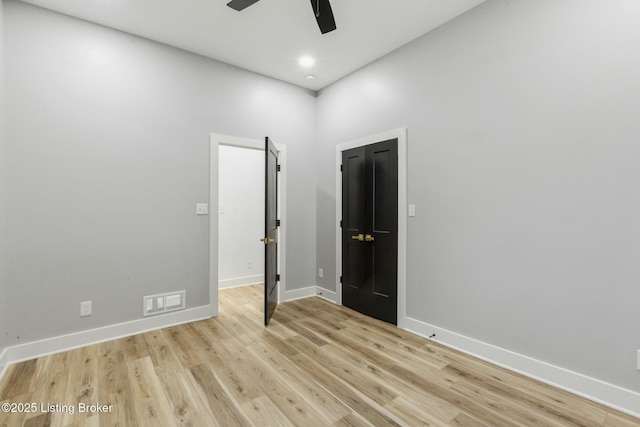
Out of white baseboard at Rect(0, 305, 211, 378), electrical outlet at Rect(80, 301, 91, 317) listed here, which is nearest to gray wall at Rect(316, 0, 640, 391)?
white baseboard at Rect(0, 305, 211, 378)

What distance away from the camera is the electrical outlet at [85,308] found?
274 centimetres

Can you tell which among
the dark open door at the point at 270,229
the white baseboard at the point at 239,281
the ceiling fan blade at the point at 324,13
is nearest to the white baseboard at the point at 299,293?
the dark open door at the point at 270,229

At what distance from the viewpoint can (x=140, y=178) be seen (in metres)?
3.03

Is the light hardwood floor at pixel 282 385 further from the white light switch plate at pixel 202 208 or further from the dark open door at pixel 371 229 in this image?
the white light switch plate at pixel 202 208

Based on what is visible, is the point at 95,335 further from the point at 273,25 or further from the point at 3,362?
the point at 273,25

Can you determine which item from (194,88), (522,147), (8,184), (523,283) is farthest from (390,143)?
(8,184)

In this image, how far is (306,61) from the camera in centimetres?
354

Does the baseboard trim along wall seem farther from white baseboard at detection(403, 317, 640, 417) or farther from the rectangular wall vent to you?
white baseboard at detection(403, 317, 640, 417)

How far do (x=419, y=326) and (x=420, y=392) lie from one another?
39.9 inches

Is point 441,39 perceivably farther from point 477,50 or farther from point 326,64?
point 326,64

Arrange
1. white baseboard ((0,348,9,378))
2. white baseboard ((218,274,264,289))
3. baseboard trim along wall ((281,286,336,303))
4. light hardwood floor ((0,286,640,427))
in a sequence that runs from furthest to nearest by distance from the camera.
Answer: white baseboard ((218,274,264,289)) → baseboard trim along wall ((281,286,336,303)) → white baseboard ((0,348,9,378)) → light hardwood floor ((0,286,640,427))

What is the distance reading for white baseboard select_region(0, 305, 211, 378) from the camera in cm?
244

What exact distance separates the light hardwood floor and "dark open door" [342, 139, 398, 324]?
544 millimetres

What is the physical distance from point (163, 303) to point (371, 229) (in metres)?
2.50
